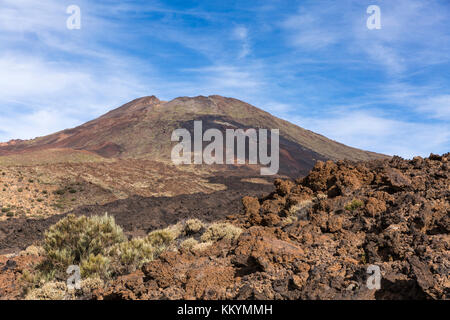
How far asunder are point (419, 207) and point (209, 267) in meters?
3.89

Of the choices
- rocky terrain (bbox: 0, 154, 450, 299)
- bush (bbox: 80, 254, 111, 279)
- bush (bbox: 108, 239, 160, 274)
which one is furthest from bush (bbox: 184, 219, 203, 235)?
bush (bbox: 80, 254, 111, 279)

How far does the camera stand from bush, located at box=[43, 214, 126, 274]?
696 centimetres

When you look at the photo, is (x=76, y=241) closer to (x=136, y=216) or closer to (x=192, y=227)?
(x=192, y=227)

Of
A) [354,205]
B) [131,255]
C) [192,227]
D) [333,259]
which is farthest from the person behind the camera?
[192,227]

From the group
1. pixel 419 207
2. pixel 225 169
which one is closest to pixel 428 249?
pixel 419 207

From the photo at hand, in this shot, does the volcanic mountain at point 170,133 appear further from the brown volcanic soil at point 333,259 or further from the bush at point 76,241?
the brown volcanic soil at point 333,259

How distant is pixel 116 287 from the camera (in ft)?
16.6

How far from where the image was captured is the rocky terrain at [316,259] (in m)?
4.11

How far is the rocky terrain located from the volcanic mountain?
2040 inches

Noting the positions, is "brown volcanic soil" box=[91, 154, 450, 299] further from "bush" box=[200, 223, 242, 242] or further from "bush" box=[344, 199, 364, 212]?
"bush" box=[200, 223, 242, 242]

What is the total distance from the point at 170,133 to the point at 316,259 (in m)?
72.2

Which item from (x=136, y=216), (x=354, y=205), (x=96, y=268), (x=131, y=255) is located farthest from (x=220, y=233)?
(x=136, y=216)

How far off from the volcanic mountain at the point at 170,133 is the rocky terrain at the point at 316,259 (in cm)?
5181

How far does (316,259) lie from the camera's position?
4.96m
